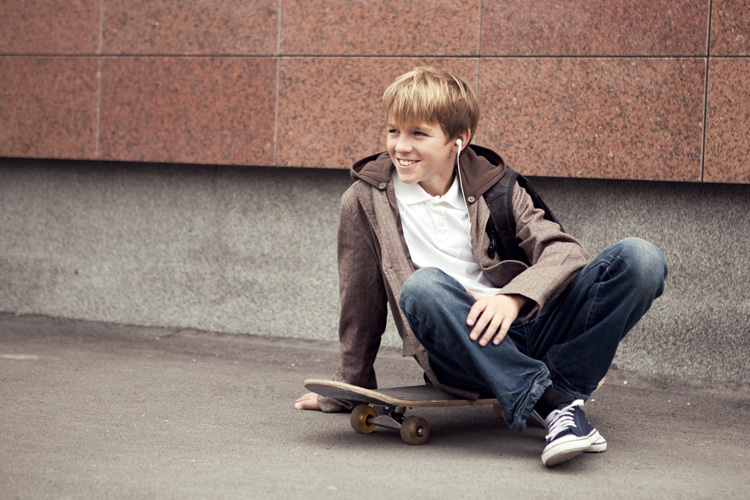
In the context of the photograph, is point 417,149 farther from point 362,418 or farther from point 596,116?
point 596,116

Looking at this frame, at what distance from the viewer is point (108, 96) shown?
17.7 feet

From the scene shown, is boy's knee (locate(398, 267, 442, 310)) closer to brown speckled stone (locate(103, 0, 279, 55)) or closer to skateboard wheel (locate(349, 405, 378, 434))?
skateboard wheel (locate(349, 405, 378, 434))

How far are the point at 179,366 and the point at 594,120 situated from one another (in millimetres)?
2555

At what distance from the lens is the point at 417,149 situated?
2895mm

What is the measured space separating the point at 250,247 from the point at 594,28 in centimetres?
245

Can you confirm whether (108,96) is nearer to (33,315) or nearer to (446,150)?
(33,315)

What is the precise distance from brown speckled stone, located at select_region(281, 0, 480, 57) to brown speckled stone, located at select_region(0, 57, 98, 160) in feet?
4.70

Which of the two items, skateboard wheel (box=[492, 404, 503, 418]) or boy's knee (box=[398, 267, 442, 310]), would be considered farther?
skateboard wheel (box=[492, 404, 503, 418])

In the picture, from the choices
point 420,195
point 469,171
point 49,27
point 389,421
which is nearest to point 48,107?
point 49,27

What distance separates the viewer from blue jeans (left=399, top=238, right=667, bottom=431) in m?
2.58

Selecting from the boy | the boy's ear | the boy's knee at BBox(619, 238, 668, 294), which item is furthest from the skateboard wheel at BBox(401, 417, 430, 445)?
the boy's ear

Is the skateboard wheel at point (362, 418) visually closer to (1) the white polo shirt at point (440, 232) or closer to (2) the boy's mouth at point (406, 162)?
(1) the white polo shirt at point (440, 232)

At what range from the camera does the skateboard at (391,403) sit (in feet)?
9.09

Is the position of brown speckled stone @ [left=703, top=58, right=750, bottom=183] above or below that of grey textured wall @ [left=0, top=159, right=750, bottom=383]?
above
